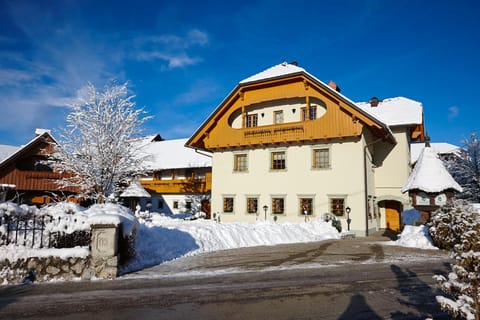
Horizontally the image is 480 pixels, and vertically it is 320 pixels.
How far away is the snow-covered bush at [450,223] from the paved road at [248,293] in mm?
2229

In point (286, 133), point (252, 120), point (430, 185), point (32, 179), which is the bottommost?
point (430, 185)

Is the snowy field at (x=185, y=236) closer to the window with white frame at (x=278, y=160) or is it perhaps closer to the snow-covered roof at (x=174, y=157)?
the window with white frame at (x=278, y=160)

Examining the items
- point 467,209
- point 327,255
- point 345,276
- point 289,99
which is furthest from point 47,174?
point 467,209

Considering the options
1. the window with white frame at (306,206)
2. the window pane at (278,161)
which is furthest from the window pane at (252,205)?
the window with white frame at (306,206)

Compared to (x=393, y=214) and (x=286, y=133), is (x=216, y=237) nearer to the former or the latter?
(x=286, y=133)

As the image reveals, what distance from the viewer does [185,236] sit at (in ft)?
41.9

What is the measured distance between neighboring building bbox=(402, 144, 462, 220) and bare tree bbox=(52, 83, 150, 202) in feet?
56.0

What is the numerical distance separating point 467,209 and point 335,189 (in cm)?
894

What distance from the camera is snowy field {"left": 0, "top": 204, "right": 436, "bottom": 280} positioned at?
8.30 metres

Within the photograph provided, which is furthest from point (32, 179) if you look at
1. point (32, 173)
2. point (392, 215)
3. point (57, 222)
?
point (392, 215)

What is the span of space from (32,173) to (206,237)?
21.9 meters

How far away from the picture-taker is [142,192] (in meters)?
26.5

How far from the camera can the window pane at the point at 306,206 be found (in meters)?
21.6

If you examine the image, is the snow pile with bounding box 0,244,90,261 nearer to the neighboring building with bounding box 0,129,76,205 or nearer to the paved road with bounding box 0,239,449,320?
the paved road with bounding box 0,239,449,320
